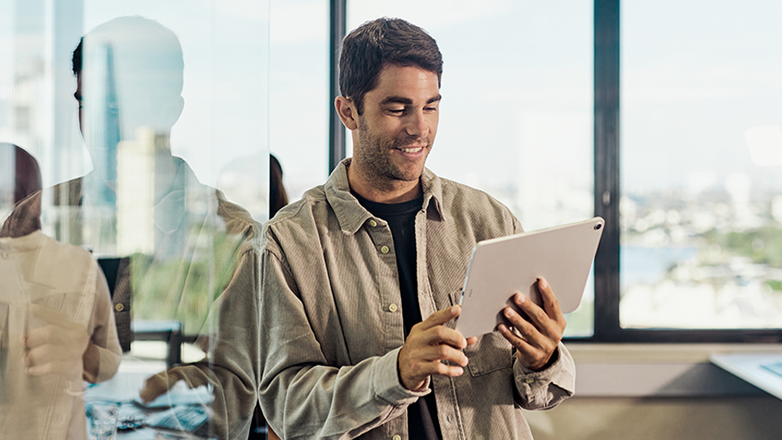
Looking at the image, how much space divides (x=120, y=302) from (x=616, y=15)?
2.44 meters

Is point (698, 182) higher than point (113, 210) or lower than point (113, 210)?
higher

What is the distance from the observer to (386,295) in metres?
0.92

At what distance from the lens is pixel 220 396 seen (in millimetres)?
570

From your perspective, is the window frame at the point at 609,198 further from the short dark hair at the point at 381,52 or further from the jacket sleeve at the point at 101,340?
the jacket sleeve at the point at 101,340

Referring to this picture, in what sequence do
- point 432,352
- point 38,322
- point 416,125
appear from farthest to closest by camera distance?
1. point 416,125
2. point 432,352
3. point 38,322

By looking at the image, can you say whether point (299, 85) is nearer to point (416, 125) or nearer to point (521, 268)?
point (416, 125)

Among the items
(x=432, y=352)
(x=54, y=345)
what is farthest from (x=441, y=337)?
(x=54, y=345)

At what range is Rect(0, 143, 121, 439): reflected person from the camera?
0.22 m

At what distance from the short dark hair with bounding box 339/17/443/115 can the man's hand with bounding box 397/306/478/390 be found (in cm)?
44

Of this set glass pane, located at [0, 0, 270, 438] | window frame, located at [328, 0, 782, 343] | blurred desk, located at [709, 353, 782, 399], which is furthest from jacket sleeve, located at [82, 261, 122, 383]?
window frame, located at [328, 0, 782, 343]

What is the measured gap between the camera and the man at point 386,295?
839 millimetres

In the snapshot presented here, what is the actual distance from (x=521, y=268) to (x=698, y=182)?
188 centimetres

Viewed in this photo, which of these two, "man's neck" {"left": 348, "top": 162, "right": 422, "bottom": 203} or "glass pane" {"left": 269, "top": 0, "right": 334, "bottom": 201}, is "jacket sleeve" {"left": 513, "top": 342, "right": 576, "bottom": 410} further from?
"glass pane" {"left": 269, "top": 0, "right": 334, "bottom": 201}

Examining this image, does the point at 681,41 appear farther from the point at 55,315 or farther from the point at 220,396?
the point at 55,315
